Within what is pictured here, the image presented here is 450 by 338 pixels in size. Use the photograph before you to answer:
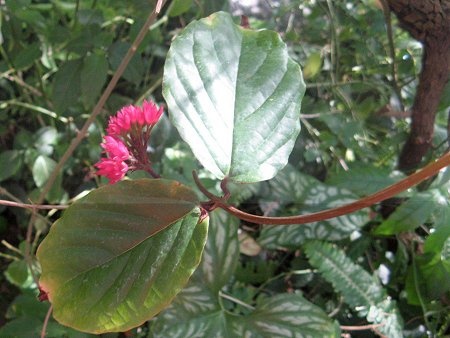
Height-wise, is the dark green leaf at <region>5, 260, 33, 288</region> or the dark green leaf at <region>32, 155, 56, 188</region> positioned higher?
the dark green leaf at <region>32, 155, 56, 188</region>

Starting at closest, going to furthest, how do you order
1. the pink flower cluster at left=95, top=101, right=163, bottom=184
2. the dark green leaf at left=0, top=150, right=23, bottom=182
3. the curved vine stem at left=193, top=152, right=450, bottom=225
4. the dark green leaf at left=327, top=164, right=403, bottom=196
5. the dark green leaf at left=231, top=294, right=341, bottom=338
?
the curved vine stem at left=193, top=152, right=450, bottom=225, the pink flower cluster at left=95, top=101, right=163, bottom=184, the dark green leaf at left=231, top=294, right=341, bottom=338, the dark green leaf at left=327, top=164, right=403, bottom=196, the dark green leaf at left=0, top=150, right=23, bottom=182

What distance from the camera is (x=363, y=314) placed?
2.46ft

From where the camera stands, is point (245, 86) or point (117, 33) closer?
point (245, 86)

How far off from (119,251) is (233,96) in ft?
0.63

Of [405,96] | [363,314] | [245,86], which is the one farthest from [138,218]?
[405,96]

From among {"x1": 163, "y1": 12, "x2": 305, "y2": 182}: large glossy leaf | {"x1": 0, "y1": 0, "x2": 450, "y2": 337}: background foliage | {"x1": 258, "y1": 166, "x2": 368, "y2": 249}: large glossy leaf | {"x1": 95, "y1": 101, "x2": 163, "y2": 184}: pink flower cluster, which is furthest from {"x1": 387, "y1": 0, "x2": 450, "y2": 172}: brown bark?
{"x1": 95, "y1": 101, "x2": 163, "y2": 184}: pink flower cluster

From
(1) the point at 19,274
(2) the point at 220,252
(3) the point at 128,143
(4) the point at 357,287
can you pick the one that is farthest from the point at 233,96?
→ (1) the point at 19,274

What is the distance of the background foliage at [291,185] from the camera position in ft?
2.41

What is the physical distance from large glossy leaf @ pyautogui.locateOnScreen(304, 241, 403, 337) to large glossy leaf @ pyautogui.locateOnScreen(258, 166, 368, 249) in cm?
4

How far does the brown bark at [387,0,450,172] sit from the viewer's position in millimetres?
714

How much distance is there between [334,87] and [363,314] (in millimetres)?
489

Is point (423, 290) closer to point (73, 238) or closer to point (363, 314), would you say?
point (363, 314)

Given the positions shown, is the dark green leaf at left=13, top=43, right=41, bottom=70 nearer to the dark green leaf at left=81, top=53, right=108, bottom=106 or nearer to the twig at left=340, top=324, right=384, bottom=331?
the dark green leaf at left=81, top=53, right=108, bottom=106

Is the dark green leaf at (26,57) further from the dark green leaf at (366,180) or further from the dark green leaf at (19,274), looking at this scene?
the dark green leaf at (366,180)
